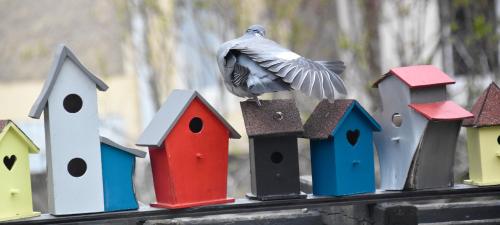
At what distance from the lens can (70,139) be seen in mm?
2697

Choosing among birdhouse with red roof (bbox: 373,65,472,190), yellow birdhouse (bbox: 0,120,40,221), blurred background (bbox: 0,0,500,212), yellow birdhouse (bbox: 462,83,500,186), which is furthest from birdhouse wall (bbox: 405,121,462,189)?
blurred background (bbox: 0,0,500,212)

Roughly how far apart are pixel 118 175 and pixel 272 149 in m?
0.50

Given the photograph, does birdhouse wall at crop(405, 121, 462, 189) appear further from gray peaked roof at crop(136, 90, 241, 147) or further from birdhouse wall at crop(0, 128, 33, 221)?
birdhouse wall at crop(0, 128, 33, 221)

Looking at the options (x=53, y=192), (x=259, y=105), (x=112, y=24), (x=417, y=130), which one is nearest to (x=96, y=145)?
(x=53, y=192)

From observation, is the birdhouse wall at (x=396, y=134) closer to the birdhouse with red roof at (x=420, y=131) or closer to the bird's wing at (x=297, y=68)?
the birdhouse with red roof at (x=420, y=131)

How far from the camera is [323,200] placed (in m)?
2.90

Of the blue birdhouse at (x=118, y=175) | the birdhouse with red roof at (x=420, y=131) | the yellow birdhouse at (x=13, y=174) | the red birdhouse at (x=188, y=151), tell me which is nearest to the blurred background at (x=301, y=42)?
the birdhouse with red roof at (x=420, y=131)

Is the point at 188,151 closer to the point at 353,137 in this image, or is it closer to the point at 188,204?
the point at 188,204

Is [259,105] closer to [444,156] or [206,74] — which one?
[444,156]

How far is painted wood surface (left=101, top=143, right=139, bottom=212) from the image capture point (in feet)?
8.94

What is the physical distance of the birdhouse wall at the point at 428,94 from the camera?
299 cm

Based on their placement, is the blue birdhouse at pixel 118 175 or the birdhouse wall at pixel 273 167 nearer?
the blue birdhouse at pixel 118 175

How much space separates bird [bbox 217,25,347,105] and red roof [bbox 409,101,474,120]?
31 centimetres

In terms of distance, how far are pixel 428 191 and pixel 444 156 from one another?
0.43 feet
